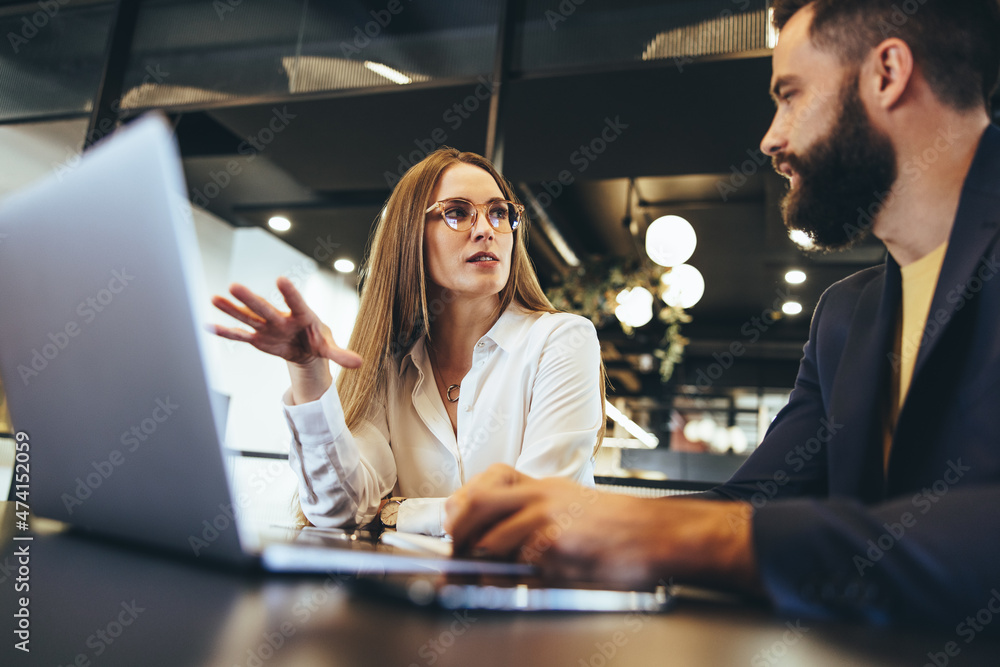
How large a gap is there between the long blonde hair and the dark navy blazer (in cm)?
60

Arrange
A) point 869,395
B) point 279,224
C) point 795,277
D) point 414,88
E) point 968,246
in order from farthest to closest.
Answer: point 795,277 → point 279,224 → point 414,88 → point 869,395 → point 968,246

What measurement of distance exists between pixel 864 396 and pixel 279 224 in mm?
5656

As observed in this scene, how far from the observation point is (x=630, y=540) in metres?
0.50

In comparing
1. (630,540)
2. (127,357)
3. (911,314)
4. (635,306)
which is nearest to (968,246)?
(911,314)

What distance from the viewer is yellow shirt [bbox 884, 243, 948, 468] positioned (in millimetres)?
1014

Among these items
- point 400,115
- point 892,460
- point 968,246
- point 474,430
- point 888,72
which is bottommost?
point 474,430

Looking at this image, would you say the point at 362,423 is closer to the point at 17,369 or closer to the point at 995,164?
the point at 17,369

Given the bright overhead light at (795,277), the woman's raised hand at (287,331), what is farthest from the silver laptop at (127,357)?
the bright overhead light at (795,277)

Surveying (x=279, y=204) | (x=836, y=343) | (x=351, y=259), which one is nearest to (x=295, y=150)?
(x=279, y=204)

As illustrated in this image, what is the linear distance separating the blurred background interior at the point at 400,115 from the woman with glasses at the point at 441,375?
64.0 inches

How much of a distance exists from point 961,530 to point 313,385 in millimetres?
979

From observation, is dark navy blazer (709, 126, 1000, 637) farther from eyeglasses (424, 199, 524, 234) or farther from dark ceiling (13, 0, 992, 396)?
dark ceiling (13, 0, 992, 396)

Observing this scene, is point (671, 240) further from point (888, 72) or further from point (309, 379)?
point (309, 379)

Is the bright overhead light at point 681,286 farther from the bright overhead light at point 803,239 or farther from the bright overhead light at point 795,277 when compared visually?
the bright overhead light at point 803,239
